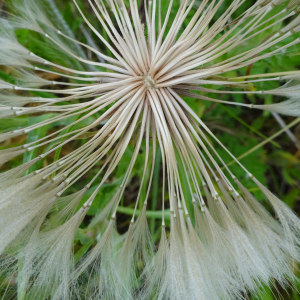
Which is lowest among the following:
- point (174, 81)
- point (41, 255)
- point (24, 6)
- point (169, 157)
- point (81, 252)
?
point (81, 252)

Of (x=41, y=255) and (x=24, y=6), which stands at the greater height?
(x=24, y=6)

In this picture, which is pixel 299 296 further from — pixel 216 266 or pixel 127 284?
pixel 127 284

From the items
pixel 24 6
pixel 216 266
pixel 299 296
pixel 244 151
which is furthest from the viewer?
pixel 244 151

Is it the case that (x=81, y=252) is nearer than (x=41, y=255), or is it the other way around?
(x=41, y=255)

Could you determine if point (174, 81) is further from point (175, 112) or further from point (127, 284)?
point (127, 284)

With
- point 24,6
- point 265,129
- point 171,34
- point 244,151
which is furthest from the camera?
point 265,129

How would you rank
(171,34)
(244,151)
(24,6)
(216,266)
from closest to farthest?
(216,266), (171,34), (24,6), (244,151)

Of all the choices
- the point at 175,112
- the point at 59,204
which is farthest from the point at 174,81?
the point at 59,204

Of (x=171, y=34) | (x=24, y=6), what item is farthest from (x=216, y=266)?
(x=24, y=6)

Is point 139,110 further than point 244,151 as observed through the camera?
No
